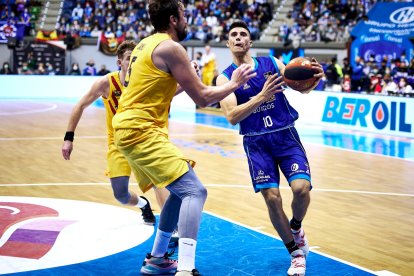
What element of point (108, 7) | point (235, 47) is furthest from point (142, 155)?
point (108, 7)

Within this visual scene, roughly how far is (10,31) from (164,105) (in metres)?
25.4

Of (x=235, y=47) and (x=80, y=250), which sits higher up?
(x=235, y=47)

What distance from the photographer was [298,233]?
531cm

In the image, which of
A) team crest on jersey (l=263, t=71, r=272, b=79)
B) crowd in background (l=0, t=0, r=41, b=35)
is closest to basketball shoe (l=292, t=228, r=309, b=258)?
team crest on jersey (l=263, t=71, r=272, b=79)

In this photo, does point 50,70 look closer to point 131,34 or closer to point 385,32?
point 131,34

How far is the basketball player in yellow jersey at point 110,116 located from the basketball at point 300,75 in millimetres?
1485

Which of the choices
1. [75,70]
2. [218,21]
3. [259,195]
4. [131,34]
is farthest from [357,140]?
[131,34]

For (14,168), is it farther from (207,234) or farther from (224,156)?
(207,234)

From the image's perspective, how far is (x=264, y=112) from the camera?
17.3 feet

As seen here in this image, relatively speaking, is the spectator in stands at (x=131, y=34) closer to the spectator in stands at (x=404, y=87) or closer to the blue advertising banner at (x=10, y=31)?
the blue advertising banner at (x=10, y=31)

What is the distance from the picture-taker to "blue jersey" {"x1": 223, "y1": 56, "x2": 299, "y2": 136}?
5238 mm

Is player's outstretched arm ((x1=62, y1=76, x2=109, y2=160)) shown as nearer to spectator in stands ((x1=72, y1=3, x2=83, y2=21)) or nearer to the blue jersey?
the blue jersey

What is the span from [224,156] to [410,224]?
4921mm

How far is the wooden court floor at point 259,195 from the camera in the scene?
20.0ft
